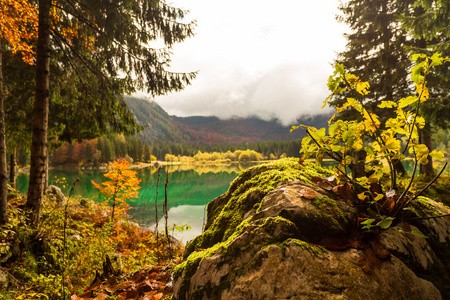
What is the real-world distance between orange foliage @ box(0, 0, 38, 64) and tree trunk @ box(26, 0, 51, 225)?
0.83 meters

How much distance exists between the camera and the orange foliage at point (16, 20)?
463 cm

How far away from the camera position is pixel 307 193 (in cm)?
140

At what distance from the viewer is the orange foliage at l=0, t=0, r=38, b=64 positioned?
463cm

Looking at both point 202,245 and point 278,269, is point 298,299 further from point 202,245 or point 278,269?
point 202,245

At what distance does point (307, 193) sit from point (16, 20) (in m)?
7.39

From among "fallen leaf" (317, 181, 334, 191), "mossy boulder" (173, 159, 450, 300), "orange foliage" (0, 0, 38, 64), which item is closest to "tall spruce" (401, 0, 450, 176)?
"fallen leaf" (317, 181, 334, 191)

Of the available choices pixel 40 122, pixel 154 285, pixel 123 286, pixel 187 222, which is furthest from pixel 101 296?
pixel 187 222

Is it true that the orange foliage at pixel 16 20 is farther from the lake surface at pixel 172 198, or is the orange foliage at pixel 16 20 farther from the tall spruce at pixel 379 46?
the tall spruce at pixel 379 46

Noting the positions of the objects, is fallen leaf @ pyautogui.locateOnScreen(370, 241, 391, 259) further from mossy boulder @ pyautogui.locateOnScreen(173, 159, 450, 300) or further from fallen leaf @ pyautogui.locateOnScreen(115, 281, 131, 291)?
fallen leaf @ pyautogui.locateOnScreen(115, 281, 131, 291)

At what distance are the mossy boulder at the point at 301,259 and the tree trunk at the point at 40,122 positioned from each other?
444 centimetres

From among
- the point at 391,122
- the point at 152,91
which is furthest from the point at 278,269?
the point at 152,91

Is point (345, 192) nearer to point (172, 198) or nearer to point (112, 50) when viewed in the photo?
point (112, 50)

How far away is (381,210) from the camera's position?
1.31 metres

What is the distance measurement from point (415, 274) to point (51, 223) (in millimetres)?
6195
